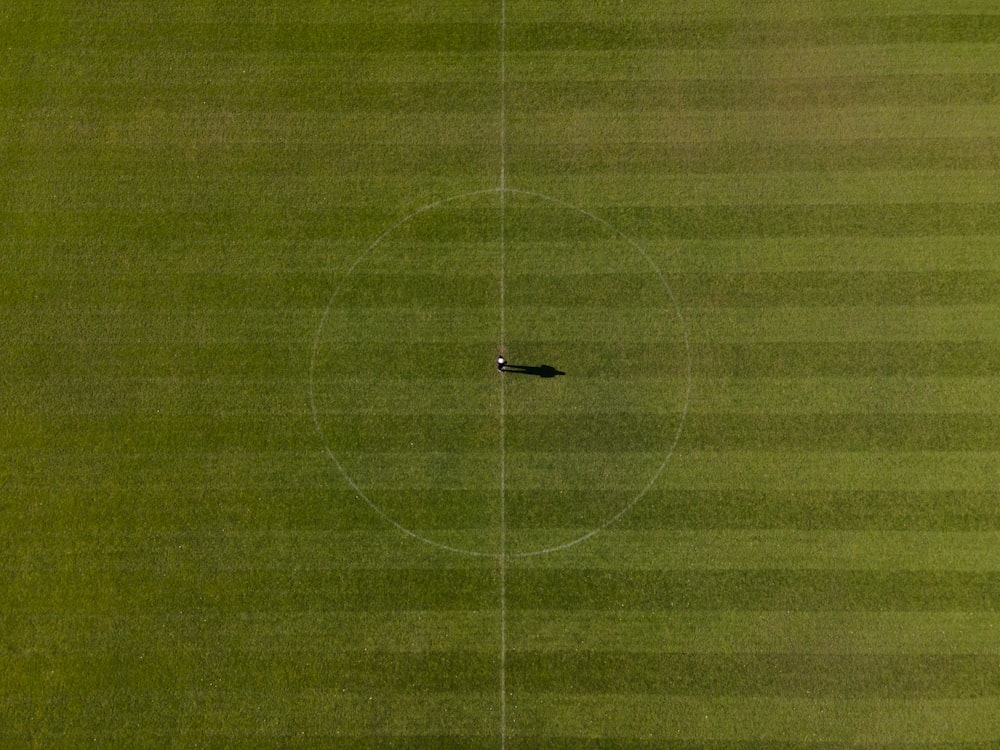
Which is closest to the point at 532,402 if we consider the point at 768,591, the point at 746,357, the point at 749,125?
the point at 746,357

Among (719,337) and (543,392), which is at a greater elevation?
(719,337)

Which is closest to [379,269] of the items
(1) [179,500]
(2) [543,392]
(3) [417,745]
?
(2) [543,392]

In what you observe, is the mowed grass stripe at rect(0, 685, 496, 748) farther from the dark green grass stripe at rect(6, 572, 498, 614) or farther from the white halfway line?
the dark green grass stripe at rect(6, 572, 498, 614)

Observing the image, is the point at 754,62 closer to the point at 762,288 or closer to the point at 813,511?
the point at 762,288

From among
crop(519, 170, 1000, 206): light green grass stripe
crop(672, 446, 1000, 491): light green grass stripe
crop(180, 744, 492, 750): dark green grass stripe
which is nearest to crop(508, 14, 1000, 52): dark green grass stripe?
crop(519, 170, 1000, 206): light green grass stripe

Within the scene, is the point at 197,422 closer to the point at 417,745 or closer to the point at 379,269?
the point at 379,269

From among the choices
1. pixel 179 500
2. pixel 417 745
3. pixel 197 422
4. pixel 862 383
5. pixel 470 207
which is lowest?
pixel 417 745

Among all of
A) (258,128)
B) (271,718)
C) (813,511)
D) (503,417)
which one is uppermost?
(258,128)

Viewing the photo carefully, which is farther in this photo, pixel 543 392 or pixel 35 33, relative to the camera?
pixel 35 33
